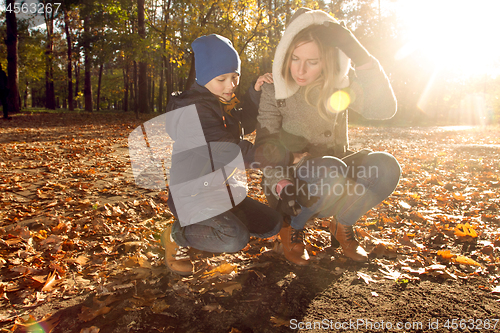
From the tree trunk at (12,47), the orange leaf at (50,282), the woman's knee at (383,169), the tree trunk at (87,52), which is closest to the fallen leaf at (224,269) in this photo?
the orange leaf at (50,282)

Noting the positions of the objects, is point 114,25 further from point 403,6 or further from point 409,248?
point 403,6

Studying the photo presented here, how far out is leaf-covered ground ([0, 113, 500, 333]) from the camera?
71.5 inches

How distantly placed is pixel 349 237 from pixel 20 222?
3408 millimetres

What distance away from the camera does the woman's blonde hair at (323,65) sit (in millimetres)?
2213

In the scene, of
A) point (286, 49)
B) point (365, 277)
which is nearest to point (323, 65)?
point (286, 49)

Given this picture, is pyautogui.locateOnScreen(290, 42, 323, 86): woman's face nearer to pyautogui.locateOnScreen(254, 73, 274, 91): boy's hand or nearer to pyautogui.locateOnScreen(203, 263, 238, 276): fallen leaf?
pyautogui.locateOnScreen(254, 73, 274, 91): boy's hand

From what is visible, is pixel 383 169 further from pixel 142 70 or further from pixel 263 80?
pixel 142 70

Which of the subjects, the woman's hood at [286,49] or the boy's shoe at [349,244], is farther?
the boy's shoe at [349,244]

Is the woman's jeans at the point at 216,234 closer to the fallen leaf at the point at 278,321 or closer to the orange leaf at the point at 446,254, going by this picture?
the fallen leaf at the point at 278,321

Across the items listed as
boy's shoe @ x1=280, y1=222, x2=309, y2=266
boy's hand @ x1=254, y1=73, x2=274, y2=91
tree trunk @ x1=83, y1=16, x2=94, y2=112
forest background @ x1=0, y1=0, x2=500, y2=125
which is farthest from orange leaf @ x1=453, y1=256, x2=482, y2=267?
tree trunk @ x1=83, y1=16, x2=94, y2=112

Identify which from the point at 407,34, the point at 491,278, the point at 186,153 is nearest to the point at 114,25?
the point at 186,153

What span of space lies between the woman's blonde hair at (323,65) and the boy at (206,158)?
1.40 feet

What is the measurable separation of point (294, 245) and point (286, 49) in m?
1.55

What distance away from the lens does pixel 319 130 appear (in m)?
2.52
